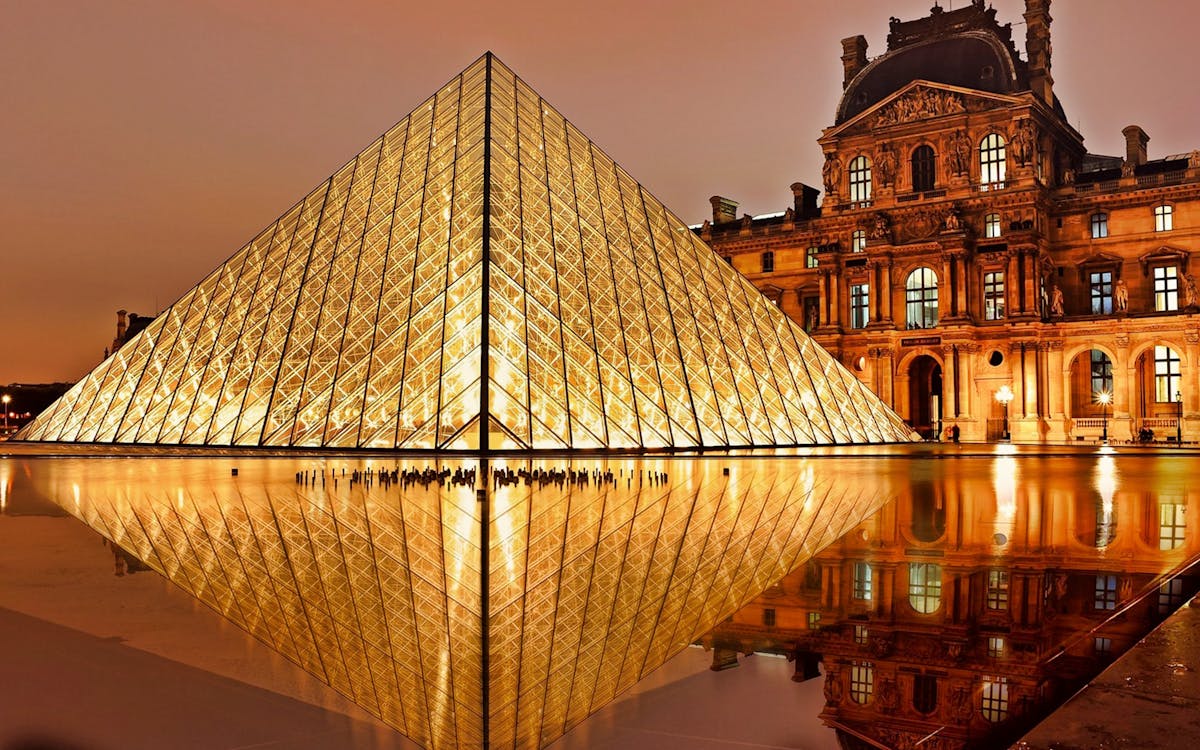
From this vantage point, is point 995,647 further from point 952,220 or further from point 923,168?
point 923,168

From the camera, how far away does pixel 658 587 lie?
20.8ft

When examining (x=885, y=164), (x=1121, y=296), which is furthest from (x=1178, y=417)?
(x=885, y=164)

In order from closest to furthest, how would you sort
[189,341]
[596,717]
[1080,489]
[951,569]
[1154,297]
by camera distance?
[596,717] < [951,569] < [1080,489] < [189,341] < [1154,297]

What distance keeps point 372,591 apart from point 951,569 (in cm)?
378

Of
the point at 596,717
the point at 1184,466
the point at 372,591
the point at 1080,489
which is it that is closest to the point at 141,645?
the point at 372,591

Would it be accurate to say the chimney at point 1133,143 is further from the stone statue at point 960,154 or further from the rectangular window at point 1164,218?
the stone statue at point 960,154

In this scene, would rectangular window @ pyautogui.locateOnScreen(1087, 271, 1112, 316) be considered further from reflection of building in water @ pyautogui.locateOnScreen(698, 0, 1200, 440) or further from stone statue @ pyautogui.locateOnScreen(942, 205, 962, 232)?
stone statue @ pyautogui.locateOnScreen(942, 205, 962, 232)

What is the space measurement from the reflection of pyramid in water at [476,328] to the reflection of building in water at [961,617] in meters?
13.7

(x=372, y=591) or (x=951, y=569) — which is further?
(x=951, y=569)

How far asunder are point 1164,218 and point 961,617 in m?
45.4

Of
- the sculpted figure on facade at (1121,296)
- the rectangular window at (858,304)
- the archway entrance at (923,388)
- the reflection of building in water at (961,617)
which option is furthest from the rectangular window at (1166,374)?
the reflection of building in water at (961,617)

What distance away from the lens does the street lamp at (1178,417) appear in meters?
40.3

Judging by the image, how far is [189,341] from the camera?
95.4 ft

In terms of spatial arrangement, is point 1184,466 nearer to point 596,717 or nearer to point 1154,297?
point 596,717
